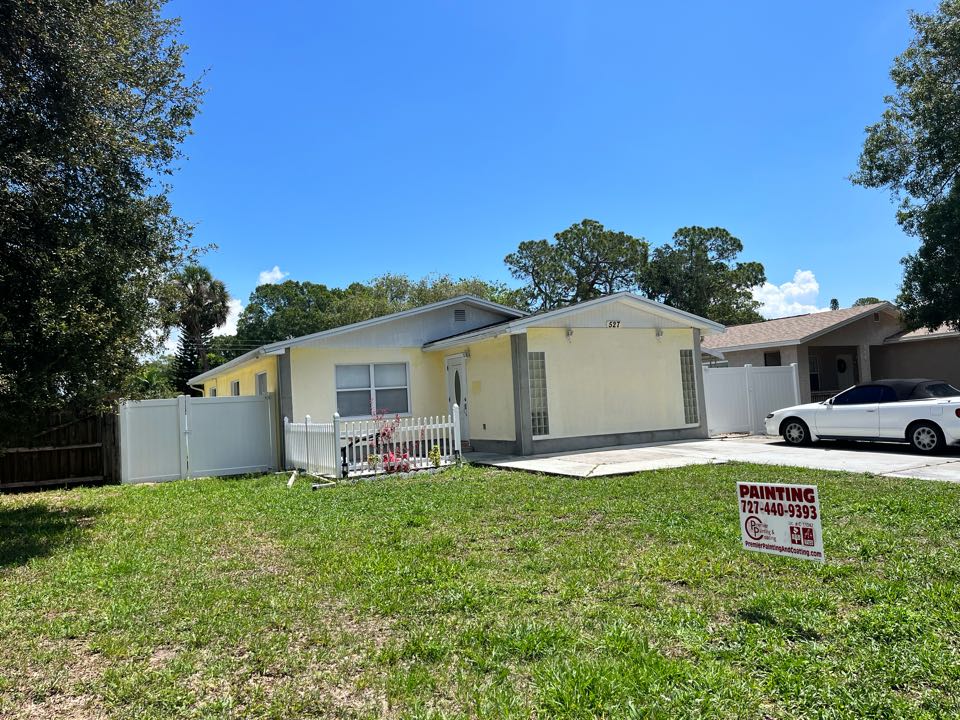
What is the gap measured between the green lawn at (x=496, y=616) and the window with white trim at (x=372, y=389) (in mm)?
8000

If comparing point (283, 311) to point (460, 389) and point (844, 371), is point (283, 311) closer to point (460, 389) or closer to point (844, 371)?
point (460, 389)

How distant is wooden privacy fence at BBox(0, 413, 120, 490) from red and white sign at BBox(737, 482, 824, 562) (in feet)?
42.8

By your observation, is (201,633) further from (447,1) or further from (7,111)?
(447,1)

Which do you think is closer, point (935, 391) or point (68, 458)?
point (935, 391)

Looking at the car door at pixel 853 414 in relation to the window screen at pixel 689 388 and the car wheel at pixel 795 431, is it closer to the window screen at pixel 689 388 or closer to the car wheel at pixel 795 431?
the car wheel at pixel 795 431

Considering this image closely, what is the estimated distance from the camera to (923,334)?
23.1 meters

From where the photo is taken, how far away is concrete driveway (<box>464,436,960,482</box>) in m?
10.8

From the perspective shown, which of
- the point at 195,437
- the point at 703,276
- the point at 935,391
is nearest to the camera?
the point at 935,391

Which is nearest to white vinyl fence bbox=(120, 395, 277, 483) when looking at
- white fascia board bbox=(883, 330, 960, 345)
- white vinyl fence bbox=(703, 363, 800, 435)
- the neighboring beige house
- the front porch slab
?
the front porch slab

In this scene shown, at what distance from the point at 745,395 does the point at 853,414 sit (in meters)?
5.12

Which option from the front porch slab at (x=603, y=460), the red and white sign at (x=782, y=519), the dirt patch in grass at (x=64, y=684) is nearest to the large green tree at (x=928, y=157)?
the front porch slab at (x=603, y=460)

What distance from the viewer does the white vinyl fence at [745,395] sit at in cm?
1839

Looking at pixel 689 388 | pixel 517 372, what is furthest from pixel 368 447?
pixel 689 388

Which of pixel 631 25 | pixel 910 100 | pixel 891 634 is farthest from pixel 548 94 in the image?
pixel 891 634
